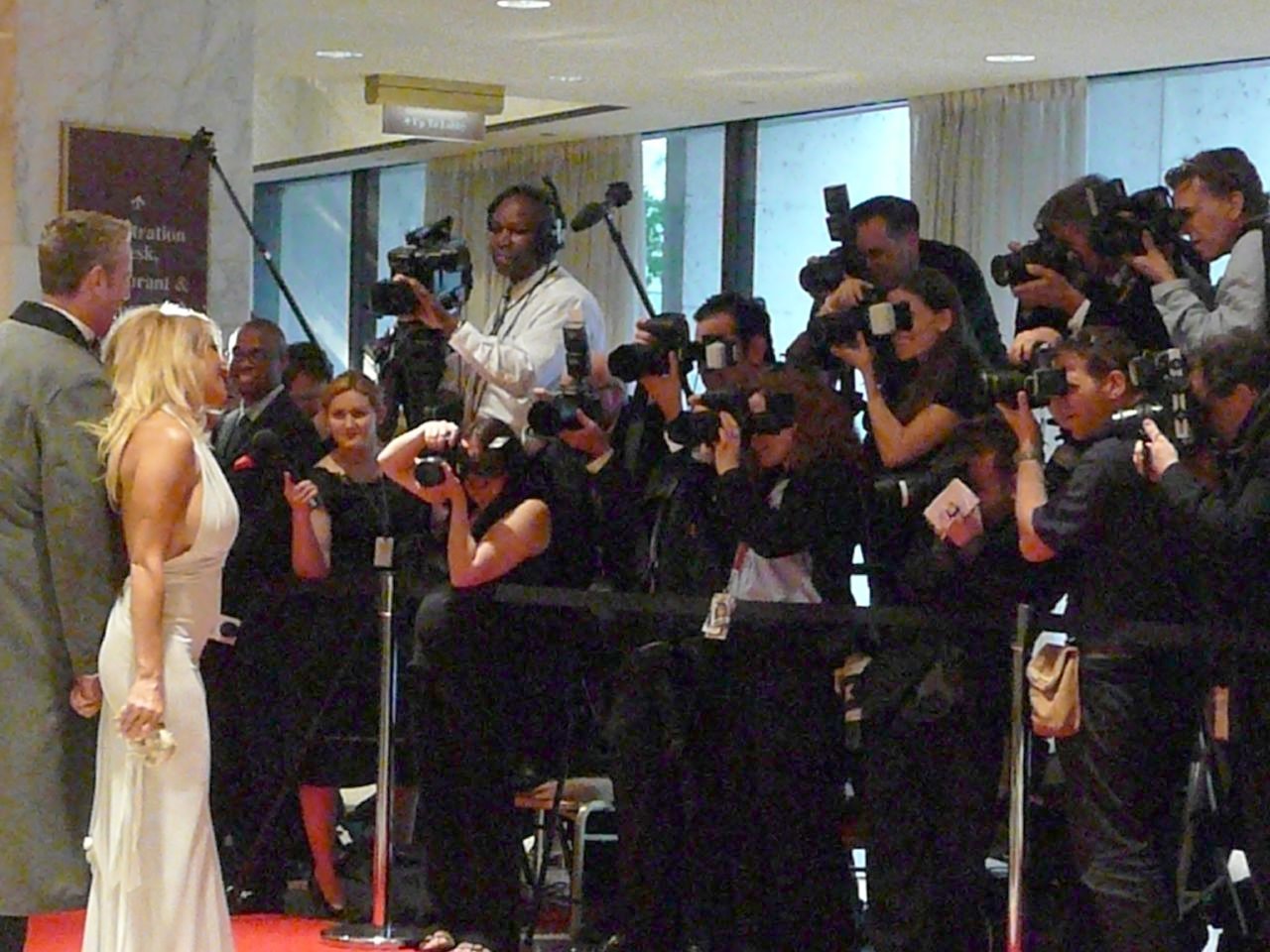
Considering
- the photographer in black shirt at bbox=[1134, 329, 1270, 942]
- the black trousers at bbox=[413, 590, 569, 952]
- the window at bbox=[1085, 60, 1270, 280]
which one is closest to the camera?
the photographer in black shirt at bbox=[1134, 329, 1270, 942]

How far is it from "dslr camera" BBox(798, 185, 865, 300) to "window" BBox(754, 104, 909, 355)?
7230 millimetres

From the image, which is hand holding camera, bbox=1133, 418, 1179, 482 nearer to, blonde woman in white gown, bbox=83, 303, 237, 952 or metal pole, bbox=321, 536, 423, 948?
blonde woman in white gown, bbox=83, 303, 237, 952

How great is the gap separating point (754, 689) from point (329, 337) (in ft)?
37.1

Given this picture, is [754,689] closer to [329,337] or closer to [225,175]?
[225,175]

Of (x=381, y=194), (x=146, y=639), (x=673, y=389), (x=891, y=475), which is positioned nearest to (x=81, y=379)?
(x=146, y=639)

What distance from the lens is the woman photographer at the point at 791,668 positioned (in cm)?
456

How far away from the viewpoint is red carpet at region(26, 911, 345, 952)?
17.4 ft

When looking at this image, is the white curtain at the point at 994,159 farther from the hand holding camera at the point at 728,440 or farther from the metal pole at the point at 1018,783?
the metal pole at the point at 1018,783

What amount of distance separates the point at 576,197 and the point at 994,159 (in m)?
3.18

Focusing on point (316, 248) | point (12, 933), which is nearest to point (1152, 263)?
point (12, 933)

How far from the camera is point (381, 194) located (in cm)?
1500

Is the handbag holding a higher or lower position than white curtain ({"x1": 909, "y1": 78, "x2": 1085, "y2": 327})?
lower

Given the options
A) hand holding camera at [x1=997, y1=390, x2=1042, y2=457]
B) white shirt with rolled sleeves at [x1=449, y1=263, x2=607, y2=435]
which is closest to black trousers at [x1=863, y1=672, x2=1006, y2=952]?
hand holding camera at [x1=997, y1=390, x2=1042, y2=457]

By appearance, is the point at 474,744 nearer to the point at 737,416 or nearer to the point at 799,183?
the point at 737,416
